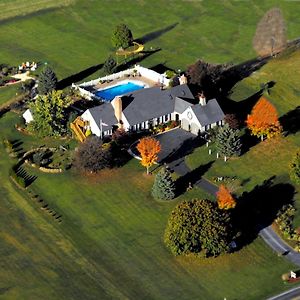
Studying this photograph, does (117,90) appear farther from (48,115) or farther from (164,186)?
(164,186)

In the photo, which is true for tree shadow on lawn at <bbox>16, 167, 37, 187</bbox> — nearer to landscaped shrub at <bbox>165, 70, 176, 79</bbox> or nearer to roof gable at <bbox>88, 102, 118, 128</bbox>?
roof gable at <bbox>88, 102, 118, 128</bbox>

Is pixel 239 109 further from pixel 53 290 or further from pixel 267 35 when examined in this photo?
pixel 53 290

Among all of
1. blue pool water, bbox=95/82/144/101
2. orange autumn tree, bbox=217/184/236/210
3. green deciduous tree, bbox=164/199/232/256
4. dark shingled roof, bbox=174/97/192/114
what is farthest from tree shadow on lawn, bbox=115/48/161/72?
green deciduous tree, bbox=164/199/232/256

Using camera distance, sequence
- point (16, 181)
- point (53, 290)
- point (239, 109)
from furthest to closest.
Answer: point (239, 109)
point (16, 181)
point (53, 290)

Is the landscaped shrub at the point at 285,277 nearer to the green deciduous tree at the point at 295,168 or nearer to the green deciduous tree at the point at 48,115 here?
the green deciduous tree at the point at 295,168

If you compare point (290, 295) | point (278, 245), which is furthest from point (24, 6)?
point (290, 295)

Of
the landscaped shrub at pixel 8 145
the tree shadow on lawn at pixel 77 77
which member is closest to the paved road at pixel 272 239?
the landscaped shrub at pixel 8 145

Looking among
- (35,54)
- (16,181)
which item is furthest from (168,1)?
(16,181)
